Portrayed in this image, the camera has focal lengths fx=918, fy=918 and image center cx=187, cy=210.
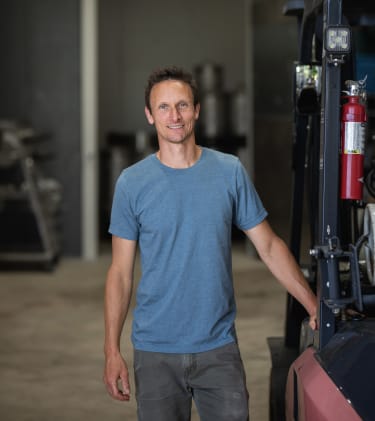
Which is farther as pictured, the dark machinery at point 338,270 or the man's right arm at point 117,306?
Result: the man's right arm at point 117,306

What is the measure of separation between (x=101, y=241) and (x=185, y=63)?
279 cm

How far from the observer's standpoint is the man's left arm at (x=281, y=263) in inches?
102

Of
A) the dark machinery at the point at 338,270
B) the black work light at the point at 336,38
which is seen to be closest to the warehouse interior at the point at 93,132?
the dark machinery at the point at 338,270

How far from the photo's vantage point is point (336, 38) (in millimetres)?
2414

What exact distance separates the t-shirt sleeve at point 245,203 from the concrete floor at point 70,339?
67.1 inches

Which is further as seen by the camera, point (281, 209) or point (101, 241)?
point (101, 241)

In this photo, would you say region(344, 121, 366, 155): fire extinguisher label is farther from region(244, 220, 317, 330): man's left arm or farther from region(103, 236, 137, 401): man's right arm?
region(103, 236, 137, 401): man's right arm

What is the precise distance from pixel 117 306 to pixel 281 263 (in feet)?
1.56

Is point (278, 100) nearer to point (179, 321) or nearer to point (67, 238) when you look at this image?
point (67, 238)

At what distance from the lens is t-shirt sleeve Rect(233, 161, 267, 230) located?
8.36ft

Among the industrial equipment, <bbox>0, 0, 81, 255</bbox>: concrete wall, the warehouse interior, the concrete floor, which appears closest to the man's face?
the concrete floor

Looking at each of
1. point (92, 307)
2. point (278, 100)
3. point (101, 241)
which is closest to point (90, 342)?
point (92, 307)

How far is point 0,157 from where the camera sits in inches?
316

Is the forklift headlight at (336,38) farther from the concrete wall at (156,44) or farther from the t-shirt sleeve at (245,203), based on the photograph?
the concrete wall at (156,44)
